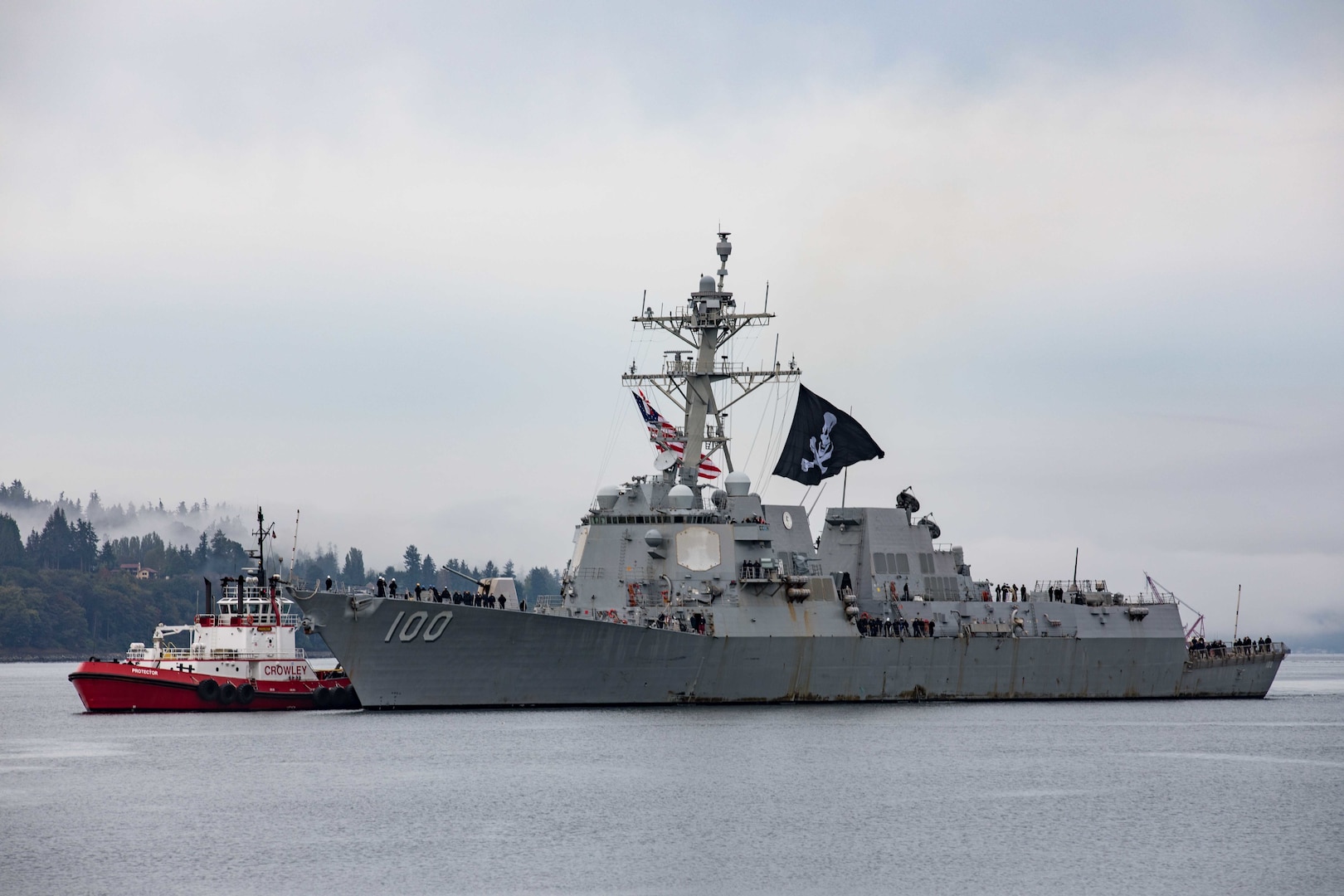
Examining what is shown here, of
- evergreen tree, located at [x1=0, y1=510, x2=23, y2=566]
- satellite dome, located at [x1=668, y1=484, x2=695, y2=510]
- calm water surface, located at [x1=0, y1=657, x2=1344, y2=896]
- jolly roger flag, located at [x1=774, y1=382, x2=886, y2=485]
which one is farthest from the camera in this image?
evergreen tree, located at [x1=0, y1=510, x2=23, y2=566]

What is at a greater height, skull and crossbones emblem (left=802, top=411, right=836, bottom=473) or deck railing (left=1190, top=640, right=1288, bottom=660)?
skull and crossbones emblem (left=802, top=411, right=836, bottom=473)

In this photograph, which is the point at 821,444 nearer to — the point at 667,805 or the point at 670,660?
the point at 670,660

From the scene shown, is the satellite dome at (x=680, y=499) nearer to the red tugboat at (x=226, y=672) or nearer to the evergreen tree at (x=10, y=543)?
the red tugboat at (x=226, y=672)

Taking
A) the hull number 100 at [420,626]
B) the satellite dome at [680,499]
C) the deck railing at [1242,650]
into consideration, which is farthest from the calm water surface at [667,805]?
the deck railing at [1242,650]

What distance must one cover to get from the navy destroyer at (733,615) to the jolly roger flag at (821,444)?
0.04 meters

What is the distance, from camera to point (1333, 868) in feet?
65.4

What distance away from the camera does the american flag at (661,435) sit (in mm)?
37312

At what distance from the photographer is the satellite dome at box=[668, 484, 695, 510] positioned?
36.3 metres

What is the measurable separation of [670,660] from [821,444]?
24.0 ft

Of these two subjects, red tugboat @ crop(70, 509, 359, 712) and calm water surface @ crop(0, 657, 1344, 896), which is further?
red tugboat @ crop(70, 509, 359, 712)

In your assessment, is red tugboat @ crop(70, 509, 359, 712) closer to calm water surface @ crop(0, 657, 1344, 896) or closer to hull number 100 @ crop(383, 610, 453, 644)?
calm water surface @ crop(0, 657, 1344, 896)

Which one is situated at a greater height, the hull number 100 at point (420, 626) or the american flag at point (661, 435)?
the american flag at point (661, 435)

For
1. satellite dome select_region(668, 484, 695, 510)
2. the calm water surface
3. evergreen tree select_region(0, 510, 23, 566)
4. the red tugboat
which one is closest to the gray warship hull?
the calm water surface

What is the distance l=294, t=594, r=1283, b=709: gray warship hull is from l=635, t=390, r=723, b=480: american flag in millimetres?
3713
